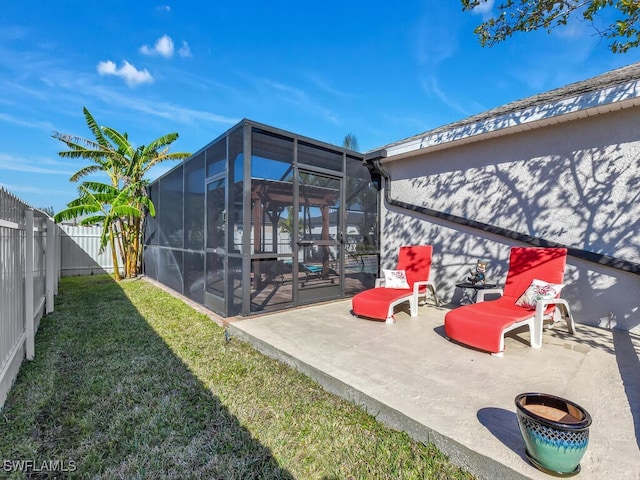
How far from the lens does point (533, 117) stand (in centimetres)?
524

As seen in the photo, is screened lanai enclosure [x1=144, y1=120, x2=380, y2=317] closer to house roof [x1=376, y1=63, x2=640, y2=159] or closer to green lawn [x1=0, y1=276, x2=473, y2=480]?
green lawn [x1=0, y1=276, x2=473, y2=480]

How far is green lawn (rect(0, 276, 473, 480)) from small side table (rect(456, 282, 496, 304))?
11.7 feet

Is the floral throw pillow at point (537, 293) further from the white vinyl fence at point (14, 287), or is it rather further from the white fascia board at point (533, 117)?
the white vinyl fence at point (14, 287)

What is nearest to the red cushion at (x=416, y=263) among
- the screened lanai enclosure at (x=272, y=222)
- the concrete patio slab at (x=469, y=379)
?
the concrete patio slab at (x=469, y=379)

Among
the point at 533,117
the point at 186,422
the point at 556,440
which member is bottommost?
the point at 186,422

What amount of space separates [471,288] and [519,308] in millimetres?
1147

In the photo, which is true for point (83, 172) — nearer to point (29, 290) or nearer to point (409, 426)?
point (29, 290)

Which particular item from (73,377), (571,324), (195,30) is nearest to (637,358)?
(571,324)

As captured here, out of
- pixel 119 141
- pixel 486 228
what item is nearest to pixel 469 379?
pixel 486 228

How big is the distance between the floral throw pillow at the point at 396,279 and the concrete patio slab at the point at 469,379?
841 mm

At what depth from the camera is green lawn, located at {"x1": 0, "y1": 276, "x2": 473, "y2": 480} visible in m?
2.18

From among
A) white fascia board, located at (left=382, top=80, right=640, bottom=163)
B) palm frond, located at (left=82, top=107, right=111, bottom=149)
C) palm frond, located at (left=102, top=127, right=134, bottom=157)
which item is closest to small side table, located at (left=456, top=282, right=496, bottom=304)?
white fascia board, located at (left=382, top=80, right=640, bottom=163)

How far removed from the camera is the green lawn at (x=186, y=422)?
7.14 ft

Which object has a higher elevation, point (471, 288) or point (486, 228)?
point (486, 228)
